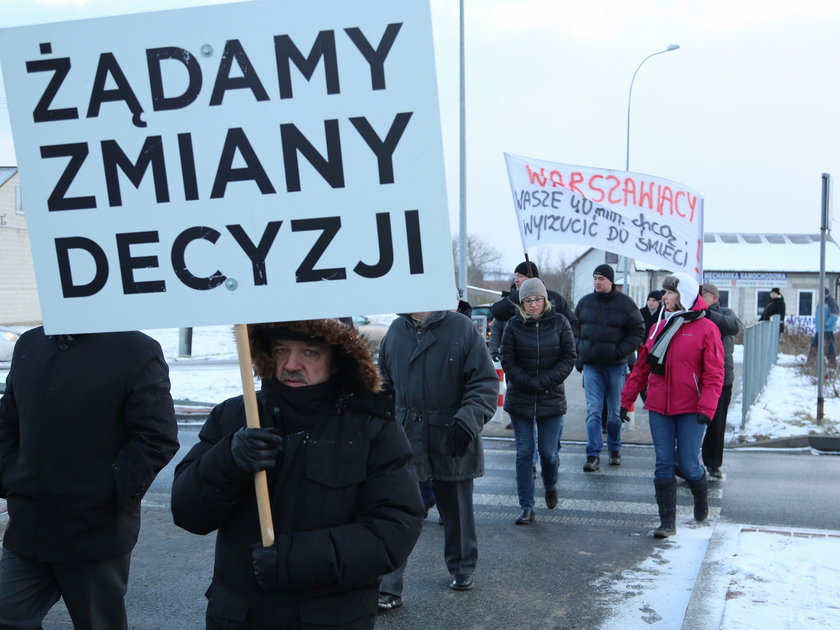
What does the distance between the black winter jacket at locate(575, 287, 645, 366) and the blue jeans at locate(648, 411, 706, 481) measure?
7.86ft

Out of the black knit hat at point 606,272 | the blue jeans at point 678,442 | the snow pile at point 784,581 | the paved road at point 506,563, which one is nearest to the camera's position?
the snow pile at point 784,581

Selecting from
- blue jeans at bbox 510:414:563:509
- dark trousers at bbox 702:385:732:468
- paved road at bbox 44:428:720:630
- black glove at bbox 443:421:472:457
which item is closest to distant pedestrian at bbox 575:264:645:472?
paved road at bbox 44:428:720:630

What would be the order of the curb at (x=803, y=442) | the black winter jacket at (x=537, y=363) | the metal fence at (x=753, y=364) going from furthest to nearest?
the metal fence at (x=753, y=364)
the curb at (x=803, y=442)
the black winter jacket at (x=537, y=363)

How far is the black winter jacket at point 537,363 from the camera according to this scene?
7.38 m

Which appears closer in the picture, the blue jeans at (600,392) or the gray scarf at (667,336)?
the gray scarf at (667,336)

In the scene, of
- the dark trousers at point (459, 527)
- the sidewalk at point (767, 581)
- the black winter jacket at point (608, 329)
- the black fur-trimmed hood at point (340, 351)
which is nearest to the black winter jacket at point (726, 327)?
the black winter jacket at point (608, 329)

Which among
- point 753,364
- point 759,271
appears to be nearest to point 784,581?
point 753,364

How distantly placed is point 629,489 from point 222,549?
6473mm

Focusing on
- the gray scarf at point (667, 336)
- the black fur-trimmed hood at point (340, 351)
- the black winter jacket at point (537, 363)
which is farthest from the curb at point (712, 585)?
the black fur-trimmed hood at point (340, 351)

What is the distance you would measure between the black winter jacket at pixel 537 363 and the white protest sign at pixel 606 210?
183 centimetres

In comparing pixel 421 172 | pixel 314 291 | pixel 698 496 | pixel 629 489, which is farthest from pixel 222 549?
pixel 629 489

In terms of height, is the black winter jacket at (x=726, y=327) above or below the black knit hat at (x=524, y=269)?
below

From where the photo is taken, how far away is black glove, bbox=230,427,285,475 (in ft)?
8.29

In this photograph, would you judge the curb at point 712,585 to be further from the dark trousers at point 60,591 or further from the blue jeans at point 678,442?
the dark trousers at point 60,591
